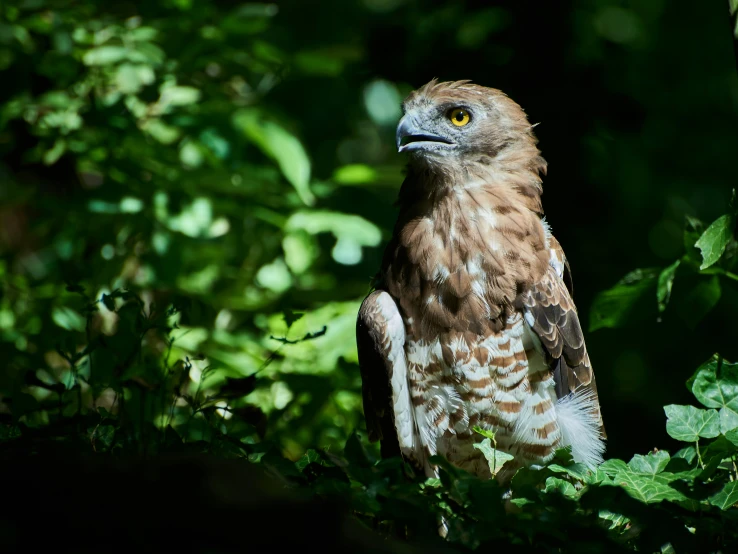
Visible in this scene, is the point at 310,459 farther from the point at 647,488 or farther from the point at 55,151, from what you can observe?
the point at 55,151

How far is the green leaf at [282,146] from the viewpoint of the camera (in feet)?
14.7

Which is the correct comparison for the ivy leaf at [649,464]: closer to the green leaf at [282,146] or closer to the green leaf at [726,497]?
the green leaf at [726,497]

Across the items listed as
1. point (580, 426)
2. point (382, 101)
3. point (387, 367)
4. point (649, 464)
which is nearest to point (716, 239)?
point (649, 464)

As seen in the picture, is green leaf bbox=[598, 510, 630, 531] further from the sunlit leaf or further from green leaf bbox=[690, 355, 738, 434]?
green leaf bbox=[690, 355, 738, 434]

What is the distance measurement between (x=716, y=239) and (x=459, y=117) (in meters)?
1.48

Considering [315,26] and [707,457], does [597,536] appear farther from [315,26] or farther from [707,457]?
[315,26]

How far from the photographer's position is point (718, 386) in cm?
240

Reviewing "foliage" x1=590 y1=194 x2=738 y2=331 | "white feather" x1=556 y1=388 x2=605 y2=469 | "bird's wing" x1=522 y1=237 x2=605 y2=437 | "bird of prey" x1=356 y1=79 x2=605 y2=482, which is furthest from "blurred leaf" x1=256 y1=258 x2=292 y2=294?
"foliage" x1=590 y1=194 x2=738 y2=331

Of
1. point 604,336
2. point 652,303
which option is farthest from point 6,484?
point 604,336

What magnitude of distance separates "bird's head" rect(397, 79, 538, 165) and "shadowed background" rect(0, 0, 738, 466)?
763mm

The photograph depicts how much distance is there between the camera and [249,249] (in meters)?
5.23

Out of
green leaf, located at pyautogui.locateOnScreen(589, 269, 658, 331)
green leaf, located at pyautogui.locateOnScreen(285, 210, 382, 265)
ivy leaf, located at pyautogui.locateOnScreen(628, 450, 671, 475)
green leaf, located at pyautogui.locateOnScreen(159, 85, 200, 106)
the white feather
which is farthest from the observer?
green leaf, located at pyautogui.locateOnScreen(159, 85, 200, 106)

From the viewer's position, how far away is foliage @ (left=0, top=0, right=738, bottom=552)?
2033 millimetres

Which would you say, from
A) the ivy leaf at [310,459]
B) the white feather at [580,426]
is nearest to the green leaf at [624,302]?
the white feather at [580,426]
